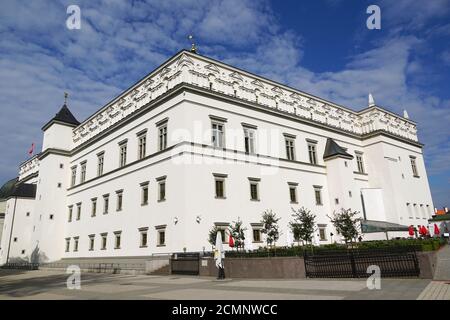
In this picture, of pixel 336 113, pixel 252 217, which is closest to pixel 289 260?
pixel 252 217

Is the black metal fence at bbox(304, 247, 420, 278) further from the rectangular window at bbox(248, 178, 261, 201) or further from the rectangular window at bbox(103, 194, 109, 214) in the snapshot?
the rectangular window at bbox(103, 194, 109, 214)

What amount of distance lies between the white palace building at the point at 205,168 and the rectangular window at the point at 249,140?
0.10 meters

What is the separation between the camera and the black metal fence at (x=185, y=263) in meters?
21.2

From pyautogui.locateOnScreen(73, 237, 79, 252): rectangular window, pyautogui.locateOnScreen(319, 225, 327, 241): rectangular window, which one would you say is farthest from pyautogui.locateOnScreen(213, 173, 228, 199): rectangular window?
pyautogui.locateOnScreen(73, 237, 79, 252): rectangular window

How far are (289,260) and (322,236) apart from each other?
19581 mm

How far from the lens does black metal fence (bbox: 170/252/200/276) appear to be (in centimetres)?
2116

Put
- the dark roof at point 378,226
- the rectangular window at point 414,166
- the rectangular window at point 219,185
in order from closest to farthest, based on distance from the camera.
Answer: the rectangular window at point 219,185 < the dark roof at point 378,226 < the rectangular window at point 414,166

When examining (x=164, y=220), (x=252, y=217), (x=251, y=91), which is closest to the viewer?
(x=164, y=220)

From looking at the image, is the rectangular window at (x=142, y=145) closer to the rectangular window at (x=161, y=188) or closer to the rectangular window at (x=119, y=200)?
the rectangular window at (x=119, y=200)

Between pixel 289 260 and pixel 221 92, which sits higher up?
pixel 221 92

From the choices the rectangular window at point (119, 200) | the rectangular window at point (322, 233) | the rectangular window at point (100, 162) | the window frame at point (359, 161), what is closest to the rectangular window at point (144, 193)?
the rectangular window at point (119, 200)

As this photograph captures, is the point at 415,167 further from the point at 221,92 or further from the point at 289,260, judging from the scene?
the point at 289,260

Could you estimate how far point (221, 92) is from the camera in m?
30.1
